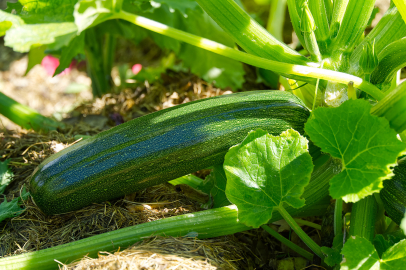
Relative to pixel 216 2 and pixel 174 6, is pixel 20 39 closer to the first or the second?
pixel 216 2

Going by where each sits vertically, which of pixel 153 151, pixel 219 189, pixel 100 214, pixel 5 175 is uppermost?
pixel 153 151

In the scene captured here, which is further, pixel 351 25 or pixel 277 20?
pixel 277 20

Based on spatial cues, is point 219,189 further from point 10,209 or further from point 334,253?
point 10,209

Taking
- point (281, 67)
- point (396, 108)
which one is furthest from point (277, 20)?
point (396, 108)

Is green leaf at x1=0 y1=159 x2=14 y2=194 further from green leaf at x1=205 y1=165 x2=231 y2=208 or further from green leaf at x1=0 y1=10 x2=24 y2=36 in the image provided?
green leaf at x1=205 y1=165 x2=231 y2=208

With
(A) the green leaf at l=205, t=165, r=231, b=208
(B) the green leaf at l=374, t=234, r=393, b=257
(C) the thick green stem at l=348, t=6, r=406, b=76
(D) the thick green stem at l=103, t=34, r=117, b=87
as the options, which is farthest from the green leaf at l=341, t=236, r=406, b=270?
(D) the thick green stem at l=103, t=34, r=117, b=87

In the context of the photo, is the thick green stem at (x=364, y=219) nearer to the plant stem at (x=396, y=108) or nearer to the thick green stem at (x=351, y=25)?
the plant stem at (x=396, y=108)
